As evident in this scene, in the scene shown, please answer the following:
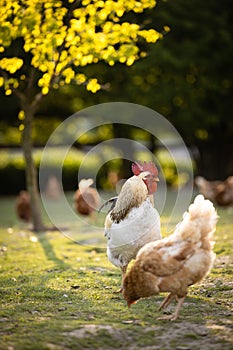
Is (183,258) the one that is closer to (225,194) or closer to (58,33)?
(58,33)

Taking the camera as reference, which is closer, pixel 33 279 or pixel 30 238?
pixel 33 279

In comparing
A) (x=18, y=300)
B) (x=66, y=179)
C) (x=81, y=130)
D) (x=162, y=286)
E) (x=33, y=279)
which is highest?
(x=162, y=286)

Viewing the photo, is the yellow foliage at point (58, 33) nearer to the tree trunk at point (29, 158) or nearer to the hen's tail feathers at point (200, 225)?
the tree trunk at point (29, 158)

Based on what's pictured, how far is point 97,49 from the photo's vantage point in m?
10.5

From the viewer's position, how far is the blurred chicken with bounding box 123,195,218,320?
562 centimetres

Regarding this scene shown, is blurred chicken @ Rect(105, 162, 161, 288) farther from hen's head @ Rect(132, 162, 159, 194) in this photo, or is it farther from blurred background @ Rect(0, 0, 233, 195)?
blurred background @ Rect(0, 0, 233, 195)

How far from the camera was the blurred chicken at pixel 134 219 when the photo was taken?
6535 millimetres

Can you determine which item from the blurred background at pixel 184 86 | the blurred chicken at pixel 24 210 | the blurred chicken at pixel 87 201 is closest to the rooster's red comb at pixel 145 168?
the blurred chicken at pixel 87 201

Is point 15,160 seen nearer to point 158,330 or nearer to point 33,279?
point 33,279

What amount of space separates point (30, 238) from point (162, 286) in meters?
7.11

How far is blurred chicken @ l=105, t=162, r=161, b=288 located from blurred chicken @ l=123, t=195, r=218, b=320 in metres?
0.80

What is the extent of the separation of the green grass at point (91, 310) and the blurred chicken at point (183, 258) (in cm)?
40

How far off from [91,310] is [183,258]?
134 cm

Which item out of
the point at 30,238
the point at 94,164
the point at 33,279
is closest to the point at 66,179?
the point at 94,164
